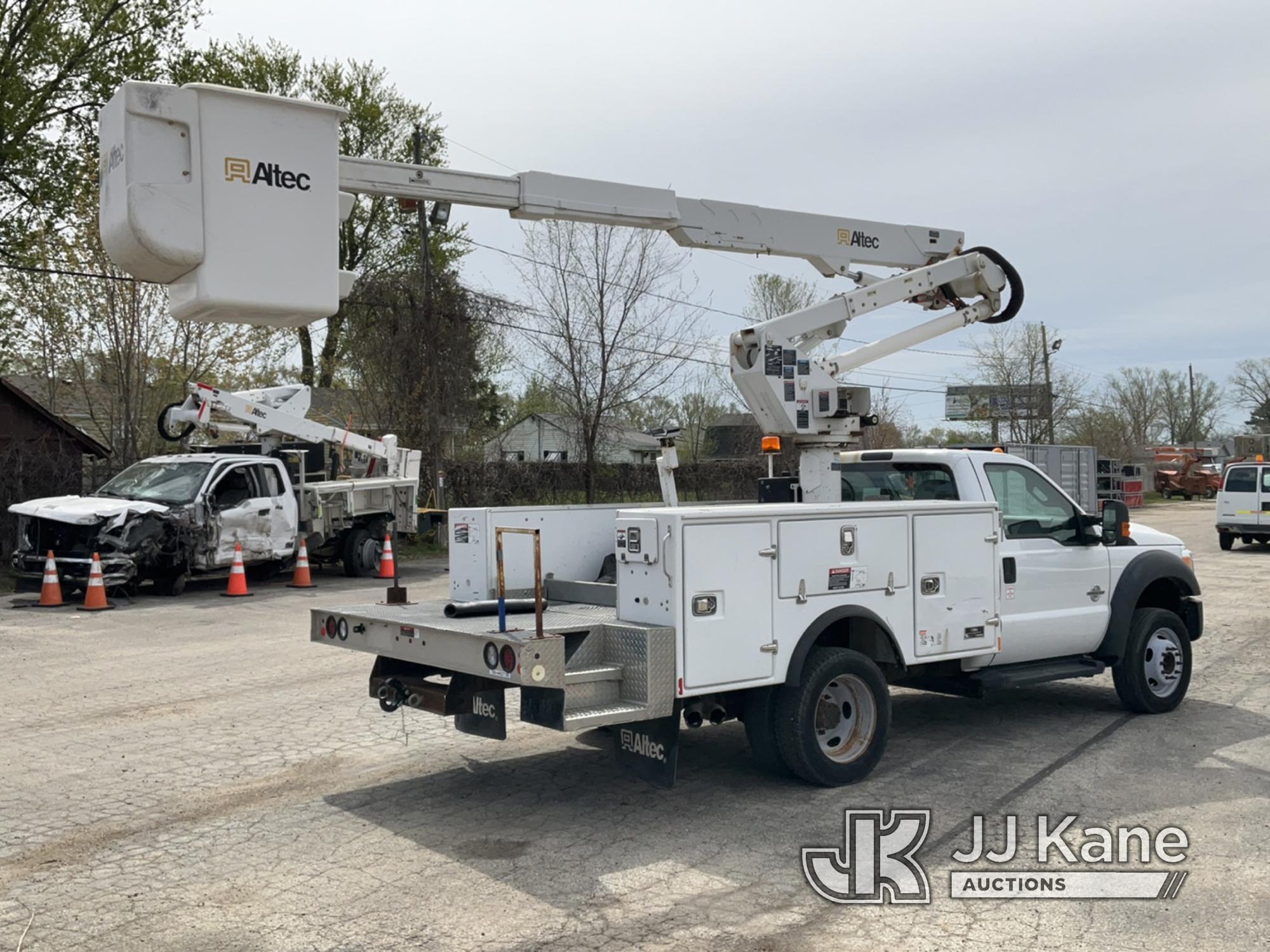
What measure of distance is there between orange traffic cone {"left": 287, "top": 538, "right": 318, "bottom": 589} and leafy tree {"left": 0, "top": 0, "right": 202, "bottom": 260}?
1195 cm

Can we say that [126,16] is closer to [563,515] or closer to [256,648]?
[256,648]

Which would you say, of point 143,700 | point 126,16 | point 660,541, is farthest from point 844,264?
point 126,16

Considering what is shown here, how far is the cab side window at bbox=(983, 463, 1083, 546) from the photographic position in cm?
798

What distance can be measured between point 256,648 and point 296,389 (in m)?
9.13

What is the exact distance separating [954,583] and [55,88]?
2580 cm

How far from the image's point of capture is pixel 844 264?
9453mm

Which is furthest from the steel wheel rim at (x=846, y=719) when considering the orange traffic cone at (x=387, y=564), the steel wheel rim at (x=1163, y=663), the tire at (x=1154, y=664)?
the orange traffic cone at (x=387, y=564)

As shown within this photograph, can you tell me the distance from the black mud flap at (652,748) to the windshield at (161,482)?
40.2ft

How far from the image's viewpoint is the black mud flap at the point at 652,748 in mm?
5770

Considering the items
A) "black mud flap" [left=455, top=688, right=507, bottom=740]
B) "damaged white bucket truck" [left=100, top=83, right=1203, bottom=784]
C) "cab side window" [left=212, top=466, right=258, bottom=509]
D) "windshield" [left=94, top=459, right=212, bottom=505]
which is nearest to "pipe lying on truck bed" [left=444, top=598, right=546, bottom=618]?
"damaged white bucket truck" [left=100, top=83, right=1203, bottom=784]

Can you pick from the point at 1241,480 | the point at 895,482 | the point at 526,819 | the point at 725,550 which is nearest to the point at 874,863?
the point at 725,550

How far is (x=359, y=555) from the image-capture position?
19.8m

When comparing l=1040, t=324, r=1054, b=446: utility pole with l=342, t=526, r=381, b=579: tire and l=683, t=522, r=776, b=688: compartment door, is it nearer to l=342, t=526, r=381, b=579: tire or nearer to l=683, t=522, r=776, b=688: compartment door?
l=342, t=526, r=381, b=579: tire

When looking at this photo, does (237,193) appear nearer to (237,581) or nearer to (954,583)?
(954,583)
